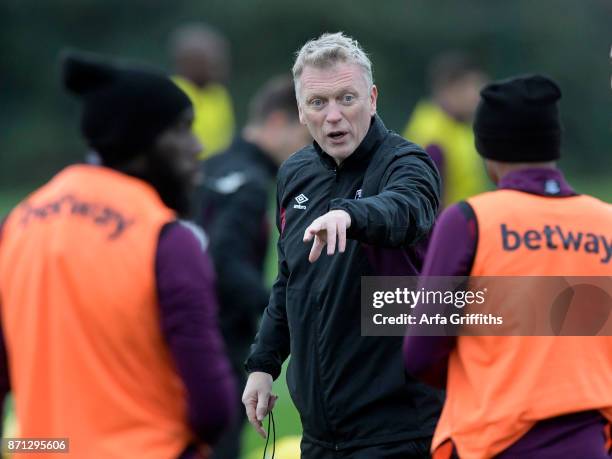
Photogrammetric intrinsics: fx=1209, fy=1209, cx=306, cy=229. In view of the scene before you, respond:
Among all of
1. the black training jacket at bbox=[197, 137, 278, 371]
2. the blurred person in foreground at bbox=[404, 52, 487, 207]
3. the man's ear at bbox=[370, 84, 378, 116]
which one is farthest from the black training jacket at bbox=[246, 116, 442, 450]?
the blurred person in foreground at bbox=[404, 52, 487, 207]

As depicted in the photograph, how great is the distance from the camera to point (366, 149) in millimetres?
4242

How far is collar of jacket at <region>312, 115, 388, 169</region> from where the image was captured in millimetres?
4238

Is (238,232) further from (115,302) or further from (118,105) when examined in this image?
(115,302)

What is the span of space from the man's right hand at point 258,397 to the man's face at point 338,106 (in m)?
0.84

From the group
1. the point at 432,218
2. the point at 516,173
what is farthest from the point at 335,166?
the point at 516,173

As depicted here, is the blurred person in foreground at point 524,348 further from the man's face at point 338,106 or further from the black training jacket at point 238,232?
the black training jacket at point 238,232

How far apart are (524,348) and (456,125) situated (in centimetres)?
695

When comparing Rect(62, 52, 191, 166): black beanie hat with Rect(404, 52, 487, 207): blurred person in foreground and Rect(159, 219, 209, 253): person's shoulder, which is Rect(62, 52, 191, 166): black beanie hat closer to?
Rect(159, 219, 209, 253): person's shoulder

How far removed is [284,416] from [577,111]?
55.8 feet

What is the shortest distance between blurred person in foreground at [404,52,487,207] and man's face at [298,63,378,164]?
5.38m

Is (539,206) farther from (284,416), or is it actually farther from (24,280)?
(284,416)

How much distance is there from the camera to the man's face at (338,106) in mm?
4246
